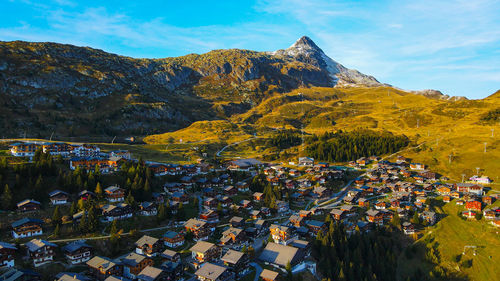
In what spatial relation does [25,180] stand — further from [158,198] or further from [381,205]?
[381,205]

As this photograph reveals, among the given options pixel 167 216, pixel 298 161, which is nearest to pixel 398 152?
pixel 298 161

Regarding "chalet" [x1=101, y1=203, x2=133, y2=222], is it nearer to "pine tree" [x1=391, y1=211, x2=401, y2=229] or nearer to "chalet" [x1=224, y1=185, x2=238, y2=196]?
"chalet" [x1=224, y1=185, x2=238, y2=196]

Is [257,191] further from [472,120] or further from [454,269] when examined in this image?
[472,120]

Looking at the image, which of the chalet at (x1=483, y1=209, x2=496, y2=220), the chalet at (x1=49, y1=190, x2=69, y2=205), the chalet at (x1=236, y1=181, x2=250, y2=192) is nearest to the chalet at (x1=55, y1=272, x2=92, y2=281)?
the chalet at (x1=49, y1=190, x2=69, y2=205)

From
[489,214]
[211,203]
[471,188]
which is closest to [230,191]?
[211,203]

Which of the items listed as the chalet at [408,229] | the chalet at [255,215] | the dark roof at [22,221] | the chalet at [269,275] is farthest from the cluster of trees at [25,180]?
the chalet at [408,229]
